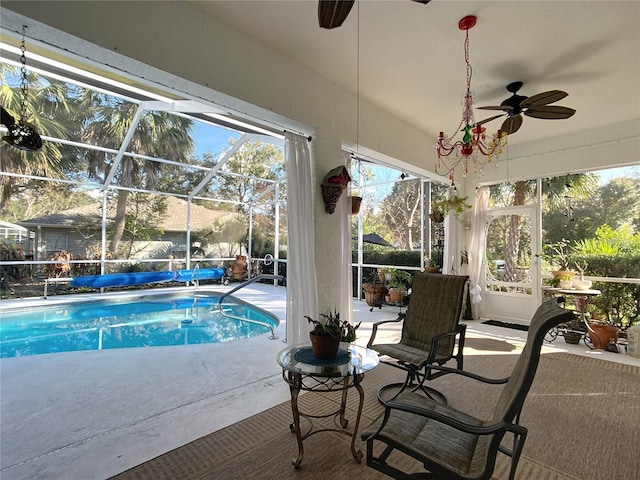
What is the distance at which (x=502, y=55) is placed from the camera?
2.94 meters

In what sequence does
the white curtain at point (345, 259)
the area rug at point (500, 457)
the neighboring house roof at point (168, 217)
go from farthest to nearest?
the neighboring house roof at point (168, 217) → the white curtain at point (345, 259) → the area rug at point (500, 457)

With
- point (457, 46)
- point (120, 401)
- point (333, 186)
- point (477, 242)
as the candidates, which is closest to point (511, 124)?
point (457, 46)

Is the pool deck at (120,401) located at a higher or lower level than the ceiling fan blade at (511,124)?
lower

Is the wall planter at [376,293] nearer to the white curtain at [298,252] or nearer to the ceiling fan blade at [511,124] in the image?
the white curtain at [298,252]

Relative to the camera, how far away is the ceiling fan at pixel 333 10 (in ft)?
5.13

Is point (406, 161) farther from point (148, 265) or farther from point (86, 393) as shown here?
point (148, 265)

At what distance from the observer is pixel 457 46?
9.22ft

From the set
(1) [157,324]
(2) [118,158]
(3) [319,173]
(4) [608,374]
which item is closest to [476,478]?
(3) [319,173]

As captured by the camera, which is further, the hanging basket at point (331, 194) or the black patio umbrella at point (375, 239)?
the black patio umbrella at point (375, 239)

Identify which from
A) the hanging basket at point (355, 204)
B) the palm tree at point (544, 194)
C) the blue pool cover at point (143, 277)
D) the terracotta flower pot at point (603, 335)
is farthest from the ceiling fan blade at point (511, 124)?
the blue pool cover at point (143, 277)

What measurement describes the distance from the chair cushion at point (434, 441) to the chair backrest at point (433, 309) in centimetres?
122

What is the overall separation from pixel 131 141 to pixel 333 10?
Result: 6124mm

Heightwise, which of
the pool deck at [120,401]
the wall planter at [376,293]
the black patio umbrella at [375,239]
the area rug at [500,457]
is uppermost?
the black patio umbrella at [375,239]

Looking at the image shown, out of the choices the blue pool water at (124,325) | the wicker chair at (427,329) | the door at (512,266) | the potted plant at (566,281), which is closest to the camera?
the wicker chair at (427,329)
